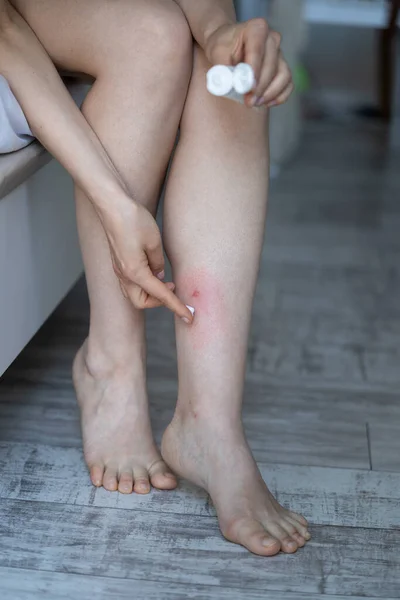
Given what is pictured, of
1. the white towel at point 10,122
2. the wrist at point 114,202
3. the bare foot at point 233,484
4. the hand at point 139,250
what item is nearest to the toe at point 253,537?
the bare foot at point 233,484

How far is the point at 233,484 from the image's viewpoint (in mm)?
935

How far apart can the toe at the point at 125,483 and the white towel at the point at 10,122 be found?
1.30 feet

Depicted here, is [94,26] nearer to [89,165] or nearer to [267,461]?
[89,165]

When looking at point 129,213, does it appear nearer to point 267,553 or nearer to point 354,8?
point 267,553

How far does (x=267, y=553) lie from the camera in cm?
89

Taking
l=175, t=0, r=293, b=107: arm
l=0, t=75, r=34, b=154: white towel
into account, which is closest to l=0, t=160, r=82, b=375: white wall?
l=0, t=75, r=34, b=154: white towel

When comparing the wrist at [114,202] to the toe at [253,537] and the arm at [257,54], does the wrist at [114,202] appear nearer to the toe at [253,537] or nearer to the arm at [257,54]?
the arm at [257,54]

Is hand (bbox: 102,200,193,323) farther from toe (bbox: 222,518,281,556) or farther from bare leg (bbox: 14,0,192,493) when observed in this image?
toe (bbox: 222,518,281,556)

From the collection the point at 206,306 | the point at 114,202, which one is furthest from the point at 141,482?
the point at 114,202

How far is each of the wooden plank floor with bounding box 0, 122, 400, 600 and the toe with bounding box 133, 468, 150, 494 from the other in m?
0.01

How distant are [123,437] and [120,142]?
13.7 inches

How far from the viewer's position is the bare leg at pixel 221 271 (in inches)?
36.3

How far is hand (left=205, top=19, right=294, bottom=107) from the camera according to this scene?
80 centimetres

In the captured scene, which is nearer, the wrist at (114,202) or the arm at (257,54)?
the arm at (257,54)
